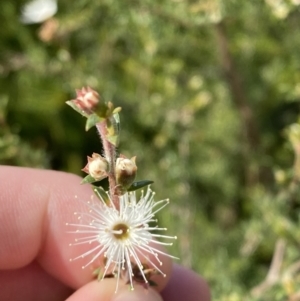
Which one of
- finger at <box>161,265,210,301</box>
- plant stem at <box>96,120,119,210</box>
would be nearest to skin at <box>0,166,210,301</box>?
finger at <box>161,265,210,301</box>

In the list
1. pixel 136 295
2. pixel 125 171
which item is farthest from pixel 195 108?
pixel 125 171

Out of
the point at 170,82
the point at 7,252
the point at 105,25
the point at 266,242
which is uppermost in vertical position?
the point at 105,25

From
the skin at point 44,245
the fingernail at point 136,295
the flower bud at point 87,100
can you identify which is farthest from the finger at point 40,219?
the flower bud at point 87,100

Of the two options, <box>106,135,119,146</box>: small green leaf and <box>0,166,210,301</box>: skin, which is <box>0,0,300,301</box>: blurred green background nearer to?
<box>0,166,210,301</box>: skin

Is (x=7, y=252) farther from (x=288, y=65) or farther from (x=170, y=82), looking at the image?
(x=288, y=65)

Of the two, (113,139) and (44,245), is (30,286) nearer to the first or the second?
(44,245)

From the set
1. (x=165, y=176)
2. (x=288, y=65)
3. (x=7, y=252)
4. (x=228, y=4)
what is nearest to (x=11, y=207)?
(x=7, y=252)
